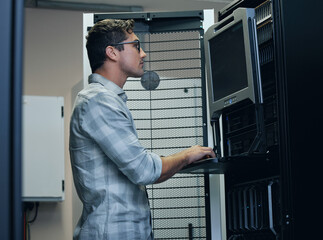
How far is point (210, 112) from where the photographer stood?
2318 mm

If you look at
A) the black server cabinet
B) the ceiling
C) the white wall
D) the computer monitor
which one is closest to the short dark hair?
the computer monitor

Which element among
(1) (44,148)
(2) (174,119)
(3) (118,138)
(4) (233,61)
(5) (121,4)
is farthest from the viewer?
(5) (121,4)

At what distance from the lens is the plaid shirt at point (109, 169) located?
1.95 metres

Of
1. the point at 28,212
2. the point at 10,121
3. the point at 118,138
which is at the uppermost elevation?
the point at 118,138

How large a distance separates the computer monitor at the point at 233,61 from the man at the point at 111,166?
0.86 ft

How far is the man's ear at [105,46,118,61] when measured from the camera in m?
2.33

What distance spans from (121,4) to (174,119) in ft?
8.42

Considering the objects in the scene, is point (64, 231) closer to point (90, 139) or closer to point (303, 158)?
point (90, 139)

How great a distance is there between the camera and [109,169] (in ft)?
6.63

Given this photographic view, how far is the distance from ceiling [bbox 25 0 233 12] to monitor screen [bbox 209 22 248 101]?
262 cm

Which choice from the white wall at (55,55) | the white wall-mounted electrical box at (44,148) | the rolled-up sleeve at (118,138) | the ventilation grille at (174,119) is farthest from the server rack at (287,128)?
the white wall at (55,55)

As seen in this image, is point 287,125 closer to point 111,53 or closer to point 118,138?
point 118,138

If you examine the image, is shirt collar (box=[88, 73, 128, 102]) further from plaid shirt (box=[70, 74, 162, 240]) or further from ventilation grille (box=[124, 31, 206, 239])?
ventilation grille (box=[124, 31, 206, 239])

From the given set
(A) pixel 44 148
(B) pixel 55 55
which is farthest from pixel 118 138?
(B) pixel 55 55
